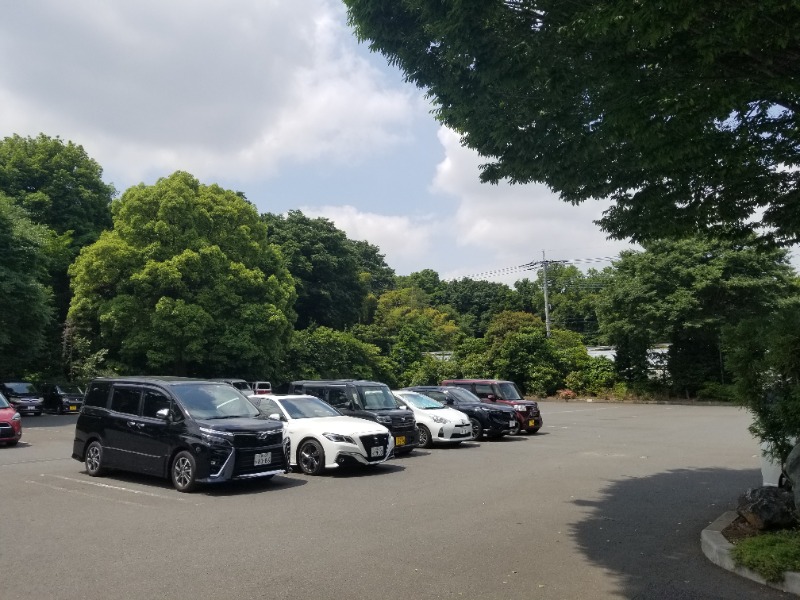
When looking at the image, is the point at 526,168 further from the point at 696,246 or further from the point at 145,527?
the point at 696,246

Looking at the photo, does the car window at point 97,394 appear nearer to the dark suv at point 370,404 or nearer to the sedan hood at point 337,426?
the sedan hood at point 337,426

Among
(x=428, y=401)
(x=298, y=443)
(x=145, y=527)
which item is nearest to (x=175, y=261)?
(x=428, y=401)

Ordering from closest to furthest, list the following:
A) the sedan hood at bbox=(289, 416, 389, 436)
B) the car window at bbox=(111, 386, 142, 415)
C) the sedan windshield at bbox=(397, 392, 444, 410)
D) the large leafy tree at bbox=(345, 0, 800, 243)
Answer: the large leafy tree at bbox=(345, 0, 800, 243), the car window at bbox=(111, 386, 142, 415), the sedan hood at bbox=(289, 416, 389, 436), the sedan windshield at bbox=(397, 392, 444, 410)

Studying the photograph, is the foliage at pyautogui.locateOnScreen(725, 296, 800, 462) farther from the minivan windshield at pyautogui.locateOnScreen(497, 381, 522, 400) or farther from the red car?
the red car

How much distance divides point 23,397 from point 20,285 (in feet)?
16.2

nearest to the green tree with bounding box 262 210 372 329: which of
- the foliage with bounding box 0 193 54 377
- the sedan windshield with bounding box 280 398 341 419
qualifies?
the foliage with bounding box 0 193 54 377

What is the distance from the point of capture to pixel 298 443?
12.6 metres

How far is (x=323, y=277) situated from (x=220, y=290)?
64.1 ft

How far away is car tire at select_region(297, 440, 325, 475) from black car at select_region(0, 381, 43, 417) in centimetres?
2107

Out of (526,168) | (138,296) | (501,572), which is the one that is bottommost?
(501,572)

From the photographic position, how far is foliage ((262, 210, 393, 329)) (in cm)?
5028

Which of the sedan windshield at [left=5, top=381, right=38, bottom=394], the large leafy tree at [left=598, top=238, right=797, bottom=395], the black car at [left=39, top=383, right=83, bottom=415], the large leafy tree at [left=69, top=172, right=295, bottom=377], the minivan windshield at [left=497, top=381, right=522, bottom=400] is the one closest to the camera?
the minivan windshield at [left=497, top=381, right=522, bottom=400]

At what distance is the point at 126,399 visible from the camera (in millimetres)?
11742

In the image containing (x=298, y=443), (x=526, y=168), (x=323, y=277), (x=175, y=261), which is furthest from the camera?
(x=323, y=277)
